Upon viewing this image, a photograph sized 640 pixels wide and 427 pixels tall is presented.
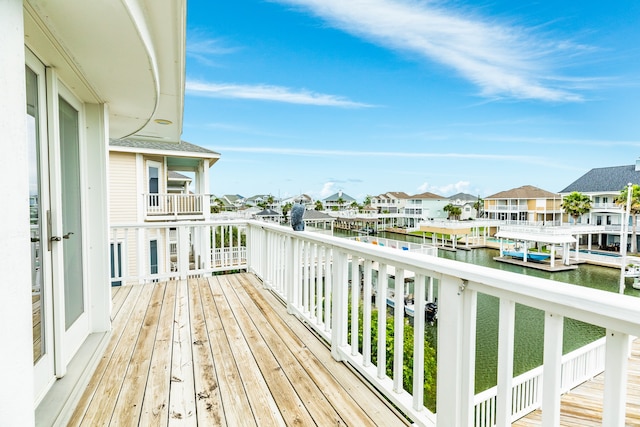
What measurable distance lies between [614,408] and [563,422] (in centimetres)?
400

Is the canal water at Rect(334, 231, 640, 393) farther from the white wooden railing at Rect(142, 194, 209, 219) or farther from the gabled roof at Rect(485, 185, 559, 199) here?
the white wooden railing at Rect(142, 194, 209, 219)

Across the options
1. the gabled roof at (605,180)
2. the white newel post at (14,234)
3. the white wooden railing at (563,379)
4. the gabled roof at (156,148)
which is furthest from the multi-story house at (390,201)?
the white newel post at (14,234)

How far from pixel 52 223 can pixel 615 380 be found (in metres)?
2.59

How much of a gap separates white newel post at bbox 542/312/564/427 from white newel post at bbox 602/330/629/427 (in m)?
0.12

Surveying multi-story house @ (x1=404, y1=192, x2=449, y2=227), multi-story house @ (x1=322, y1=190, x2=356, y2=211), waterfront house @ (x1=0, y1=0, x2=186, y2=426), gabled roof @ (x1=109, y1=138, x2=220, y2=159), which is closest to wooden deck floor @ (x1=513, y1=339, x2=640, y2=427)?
waterfront house @ (x1=0, y1=0, x2=186, y2=426)

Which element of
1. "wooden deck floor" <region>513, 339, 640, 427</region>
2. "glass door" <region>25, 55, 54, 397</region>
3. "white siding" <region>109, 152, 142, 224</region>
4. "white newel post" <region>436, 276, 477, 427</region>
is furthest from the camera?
"white siding" <region>109, 152, 142, 224</region>

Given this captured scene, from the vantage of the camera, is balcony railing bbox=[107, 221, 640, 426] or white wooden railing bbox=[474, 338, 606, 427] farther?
white wooden railing bbox=[474, 338, 606, 427]

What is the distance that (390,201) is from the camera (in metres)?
45.1

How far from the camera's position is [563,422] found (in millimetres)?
3578

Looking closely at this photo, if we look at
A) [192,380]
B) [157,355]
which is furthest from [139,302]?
[192,380]

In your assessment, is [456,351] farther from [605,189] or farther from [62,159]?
[605,189]

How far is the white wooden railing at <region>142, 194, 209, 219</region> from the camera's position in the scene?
9367 mm

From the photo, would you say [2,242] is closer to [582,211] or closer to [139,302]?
[139,302]

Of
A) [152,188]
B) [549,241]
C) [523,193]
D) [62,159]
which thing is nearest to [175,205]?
[152,188]
